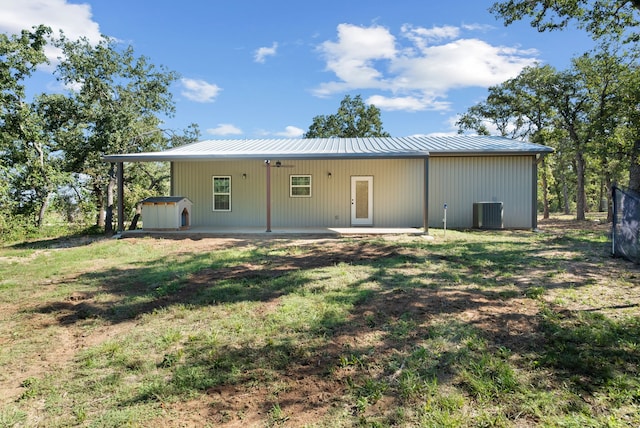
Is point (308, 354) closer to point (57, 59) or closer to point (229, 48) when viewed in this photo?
point (229, 48)

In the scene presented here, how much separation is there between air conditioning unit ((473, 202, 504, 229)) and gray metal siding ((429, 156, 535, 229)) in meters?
0.50

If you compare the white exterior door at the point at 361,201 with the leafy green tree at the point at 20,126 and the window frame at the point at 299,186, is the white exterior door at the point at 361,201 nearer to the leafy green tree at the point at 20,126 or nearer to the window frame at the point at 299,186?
the window frame at the point at 299,186

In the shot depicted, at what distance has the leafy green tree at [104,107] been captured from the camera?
14.8 meters

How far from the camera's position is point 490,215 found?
12125 millimetres

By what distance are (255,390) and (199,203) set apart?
1162cm

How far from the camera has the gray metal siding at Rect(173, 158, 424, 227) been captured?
12938mm

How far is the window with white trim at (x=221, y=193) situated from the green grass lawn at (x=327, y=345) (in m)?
7.11

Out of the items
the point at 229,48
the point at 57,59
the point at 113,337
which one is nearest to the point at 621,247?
the point at 113,337

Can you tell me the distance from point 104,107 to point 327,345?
16438mm

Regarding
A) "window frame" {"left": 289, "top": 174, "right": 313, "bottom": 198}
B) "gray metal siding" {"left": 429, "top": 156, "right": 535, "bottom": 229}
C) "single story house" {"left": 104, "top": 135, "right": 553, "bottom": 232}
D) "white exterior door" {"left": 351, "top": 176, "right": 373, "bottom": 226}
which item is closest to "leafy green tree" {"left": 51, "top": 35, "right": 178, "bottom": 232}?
"single story house" {"left": 104, "top": 135, "right": 553, "bottom": 232}

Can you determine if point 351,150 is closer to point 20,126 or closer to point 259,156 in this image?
point 259,156

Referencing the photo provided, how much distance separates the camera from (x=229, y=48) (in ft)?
55.0

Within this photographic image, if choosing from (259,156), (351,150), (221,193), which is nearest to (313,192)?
(351,150)

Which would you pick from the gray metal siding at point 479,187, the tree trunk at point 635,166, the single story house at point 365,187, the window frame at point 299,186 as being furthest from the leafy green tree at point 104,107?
the tree trunk at point 635,166
